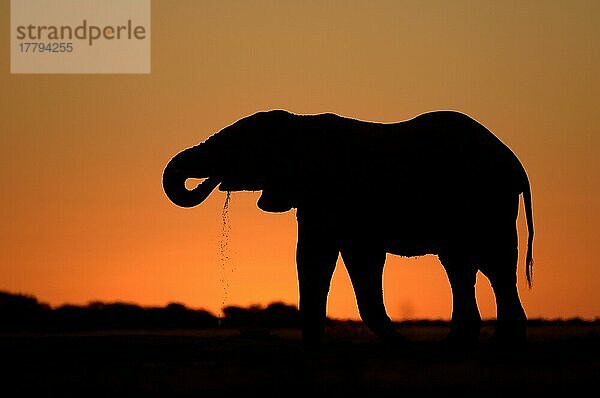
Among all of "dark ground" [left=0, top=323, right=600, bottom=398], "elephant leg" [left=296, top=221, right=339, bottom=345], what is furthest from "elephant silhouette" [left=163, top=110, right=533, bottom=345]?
"dark ground" [left=0, top=323, right=600, bottom=398]

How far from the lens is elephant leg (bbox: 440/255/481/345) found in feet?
66.1

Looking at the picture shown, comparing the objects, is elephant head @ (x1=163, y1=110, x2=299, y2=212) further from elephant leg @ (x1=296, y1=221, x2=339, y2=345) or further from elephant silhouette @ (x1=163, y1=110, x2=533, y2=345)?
elephant leg @ (x1=296, y1=221, x2=339, y2=345)

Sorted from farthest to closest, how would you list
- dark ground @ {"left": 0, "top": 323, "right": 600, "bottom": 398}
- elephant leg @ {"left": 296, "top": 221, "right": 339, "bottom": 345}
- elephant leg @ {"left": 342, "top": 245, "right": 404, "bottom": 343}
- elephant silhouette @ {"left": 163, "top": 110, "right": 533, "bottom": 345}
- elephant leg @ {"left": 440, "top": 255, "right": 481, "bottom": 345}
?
1. elephant leg @ {"left": 440, "top": 255, "right": 481, "bottom": 345}
2. elephant silhouette @ {"left": 163, "top": 110, "right": 533, "bottom": 345}
3. elephant leg @ {"left": 342, "top": 245, "right": 404, "bottom": 343}
4. elephant leg @ {"left": 296, "top": 221, "right": 339, "bottom": 345}
5. dark ground @ {"left": 0, "top": 323, "right": 600, "bottom": 398}

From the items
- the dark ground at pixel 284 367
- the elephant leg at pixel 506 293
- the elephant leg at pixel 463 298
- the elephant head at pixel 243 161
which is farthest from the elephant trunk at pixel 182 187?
the elephant leg at pixel 506 293

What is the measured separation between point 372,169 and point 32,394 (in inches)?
345

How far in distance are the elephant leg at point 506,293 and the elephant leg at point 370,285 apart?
163cm

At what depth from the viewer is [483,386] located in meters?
12.5

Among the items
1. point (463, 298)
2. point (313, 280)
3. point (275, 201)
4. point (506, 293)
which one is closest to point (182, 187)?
point (275, 201)

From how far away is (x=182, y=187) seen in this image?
66.2 ft

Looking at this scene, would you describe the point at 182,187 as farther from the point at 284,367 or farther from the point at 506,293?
the point at 284,367

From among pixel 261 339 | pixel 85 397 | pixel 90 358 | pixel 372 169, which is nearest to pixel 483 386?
pixel 85 397

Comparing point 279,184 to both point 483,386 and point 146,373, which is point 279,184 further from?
point 483,386

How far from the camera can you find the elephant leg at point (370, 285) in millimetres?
19281

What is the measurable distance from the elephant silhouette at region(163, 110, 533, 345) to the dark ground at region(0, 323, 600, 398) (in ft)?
3.33
